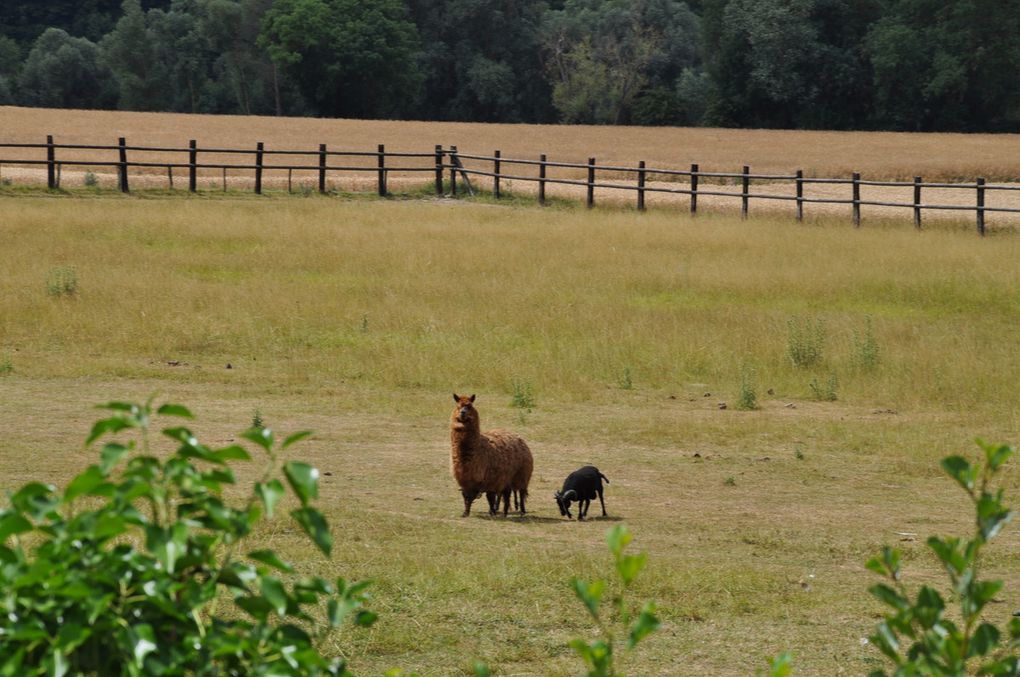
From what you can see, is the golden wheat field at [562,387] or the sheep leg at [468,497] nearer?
the golden wheat field at [562,387]

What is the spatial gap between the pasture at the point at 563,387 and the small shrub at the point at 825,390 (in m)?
0.05

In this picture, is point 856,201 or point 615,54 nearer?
point 856,201

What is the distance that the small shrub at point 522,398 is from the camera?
558 inches

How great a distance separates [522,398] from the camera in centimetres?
1419

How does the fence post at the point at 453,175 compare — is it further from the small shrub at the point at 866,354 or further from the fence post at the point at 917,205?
the small shrub at the point at 866,354

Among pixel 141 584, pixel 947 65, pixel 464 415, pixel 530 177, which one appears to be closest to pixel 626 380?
pixel 464 415

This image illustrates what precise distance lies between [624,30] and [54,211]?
224 ft

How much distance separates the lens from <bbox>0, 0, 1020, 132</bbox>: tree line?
74.4m

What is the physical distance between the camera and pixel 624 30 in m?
93.8

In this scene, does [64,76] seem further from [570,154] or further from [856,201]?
[856,201]

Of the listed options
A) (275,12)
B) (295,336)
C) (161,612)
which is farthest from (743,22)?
(161,612)

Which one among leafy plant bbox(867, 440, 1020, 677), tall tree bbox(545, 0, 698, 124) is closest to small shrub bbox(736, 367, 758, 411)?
leafy plant bbox(867, 440, 1020, 677)

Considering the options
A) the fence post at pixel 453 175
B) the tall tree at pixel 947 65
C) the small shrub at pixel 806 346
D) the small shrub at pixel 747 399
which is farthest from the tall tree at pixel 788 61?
the small shrub at pixel 747 399

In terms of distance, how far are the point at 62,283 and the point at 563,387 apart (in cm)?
794
